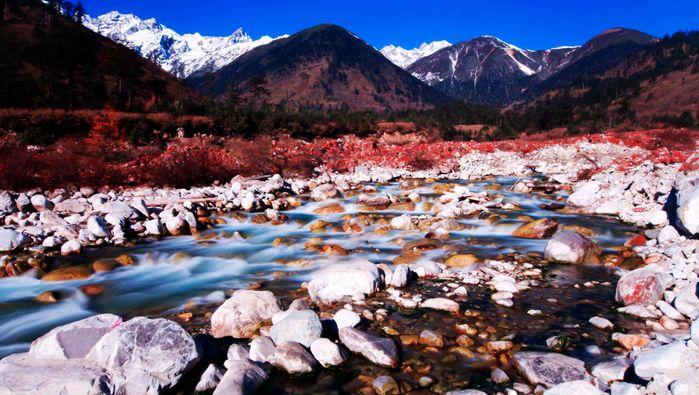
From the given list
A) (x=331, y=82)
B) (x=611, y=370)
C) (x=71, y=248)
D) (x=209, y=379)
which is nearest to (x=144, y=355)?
(x=209, y=379)

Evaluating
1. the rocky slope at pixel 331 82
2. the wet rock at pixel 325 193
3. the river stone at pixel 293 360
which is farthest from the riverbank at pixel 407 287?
the rocky slope at pixel 331 82

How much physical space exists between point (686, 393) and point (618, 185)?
1116 cm

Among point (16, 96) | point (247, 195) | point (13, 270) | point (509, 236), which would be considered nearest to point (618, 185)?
point (509, 236)

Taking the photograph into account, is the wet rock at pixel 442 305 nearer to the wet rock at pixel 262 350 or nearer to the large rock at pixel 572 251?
the wet rock at pixel 262 350

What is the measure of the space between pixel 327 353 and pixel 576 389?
2.06 m

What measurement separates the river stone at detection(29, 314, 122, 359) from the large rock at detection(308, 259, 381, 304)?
2.47 meters

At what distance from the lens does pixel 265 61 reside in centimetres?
19788

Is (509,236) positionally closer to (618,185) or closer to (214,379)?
Result: (618,185)

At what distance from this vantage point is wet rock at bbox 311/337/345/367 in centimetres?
397

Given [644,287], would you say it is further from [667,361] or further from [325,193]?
[325,193]

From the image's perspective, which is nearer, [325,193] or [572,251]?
[572,251]

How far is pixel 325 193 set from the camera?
48.0 feet

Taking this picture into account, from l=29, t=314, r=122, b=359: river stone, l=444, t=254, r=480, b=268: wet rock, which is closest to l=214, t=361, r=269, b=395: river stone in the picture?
l=29, t=314, r=122, b=359: river stone

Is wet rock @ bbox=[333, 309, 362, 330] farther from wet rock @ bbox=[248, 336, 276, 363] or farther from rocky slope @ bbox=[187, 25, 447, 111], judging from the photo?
rocky slope @ bbox=[187, 25, 447, 111]
